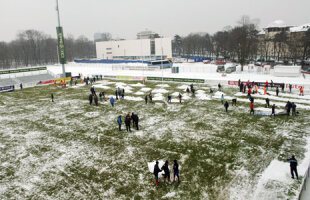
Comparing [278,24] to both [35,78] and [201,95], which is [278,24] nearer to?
[201,95]

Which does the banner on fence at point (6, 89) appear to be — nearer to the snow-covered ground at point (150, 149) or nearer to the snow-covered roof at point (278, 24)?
the snow-covered ground at point (150, 149)

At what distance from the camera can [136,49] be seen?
11950 centimetres

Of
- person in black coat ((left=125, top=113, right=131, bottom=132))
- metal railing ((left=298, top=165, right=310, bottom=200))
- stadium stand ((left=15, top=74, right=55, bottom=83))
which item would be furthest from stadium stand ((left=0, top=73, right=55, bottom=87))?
metal railing ((left=298, top=165, right=310, bottom=200))

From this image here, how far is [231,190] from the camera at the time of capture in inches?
433

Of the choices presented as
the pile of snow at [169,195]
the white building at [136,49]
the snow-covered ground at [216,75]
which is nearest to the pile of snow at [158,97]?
the snow-covered ground at [216,75]

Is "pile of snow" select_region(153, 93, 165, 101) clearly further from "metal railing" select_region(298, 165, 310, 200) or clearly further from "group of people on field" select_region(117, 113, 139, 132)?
"metal railing" select_region(298, 165, 310, 200)

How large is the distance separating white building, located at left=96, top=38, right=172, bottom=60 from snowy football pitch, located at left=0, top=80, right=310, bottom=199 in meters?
87.0

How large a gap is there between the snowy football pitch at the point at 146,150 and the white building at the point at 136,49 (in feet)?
286

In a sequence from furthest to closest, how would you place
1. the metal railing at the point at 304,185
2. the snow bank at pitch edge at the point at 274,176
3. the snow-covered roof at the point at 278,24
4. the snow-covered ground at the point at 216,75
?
the snow-covered roof at the point at 278,24 → the snow-covered ground at the point at 216,75 → the snow bank at pitch edge at the point at 274,176 → the metal railing at the point at 304,185

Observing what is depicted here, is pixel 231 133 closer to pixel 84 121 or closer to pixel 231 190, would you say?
pixel 231 190

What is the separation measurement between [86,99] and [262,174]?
82.2 ft

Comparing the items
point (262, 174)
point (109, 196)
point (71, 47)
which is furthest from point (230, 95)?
point (71, 47)

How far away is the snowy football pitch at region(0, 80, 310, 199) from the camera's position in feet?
37.2

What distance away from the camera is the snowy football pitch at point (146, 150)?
1133 centimetres
